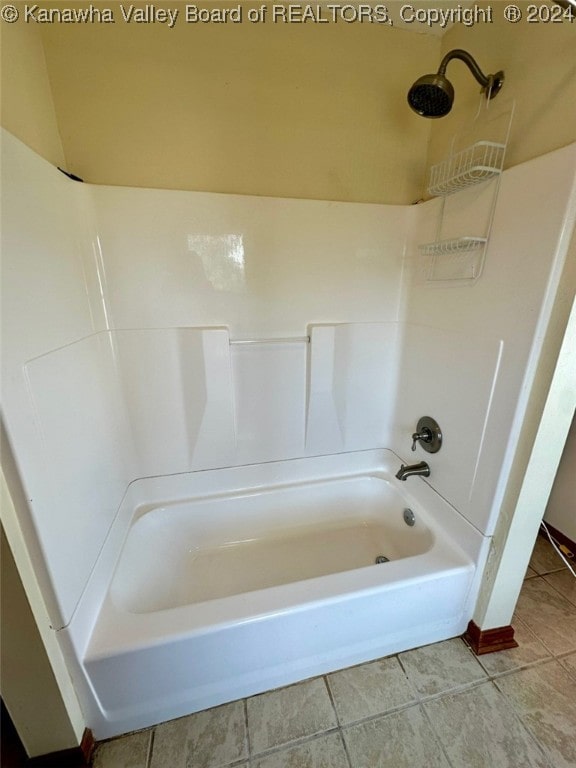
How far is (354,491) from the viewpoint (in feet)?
5.77

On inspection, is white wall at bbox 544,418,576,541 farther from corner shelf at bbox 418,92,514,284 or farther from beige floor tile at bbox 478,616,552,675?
corner shelf at bbox 418,92,514,284

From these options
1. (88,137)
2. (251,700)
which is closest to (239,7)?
(88,137)

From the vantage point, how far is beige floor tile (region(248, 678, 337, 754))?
101 centimetres

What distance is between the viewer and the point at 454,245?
119 centimetres

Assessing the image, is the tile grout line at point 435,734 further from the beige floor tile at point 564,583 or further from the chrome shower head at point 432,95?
the chrome shower head at point 432,95

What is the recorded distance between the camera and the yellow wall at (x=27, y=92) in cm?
93

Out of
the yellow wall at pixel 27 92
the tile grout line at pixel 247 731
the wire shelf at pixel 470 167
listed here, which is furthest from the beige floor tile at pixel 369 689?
the yellow wall at pixel 27 92

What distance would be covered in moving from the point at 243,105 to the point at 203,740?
7.52 feet

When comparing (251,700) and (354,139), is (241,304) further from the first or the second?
(251,700)

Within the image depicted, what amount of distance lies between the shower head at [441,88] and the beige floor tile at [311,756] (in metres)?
2.08

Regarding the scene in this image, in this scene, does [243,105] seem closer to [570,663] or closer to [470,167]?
[470,167]

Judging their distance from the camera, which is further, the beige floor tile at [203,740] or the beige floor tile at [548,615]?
the beige floor tile at [548,615]

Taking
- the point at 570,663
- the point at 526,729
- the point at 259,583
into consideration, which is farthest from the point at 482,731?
the point at 259,583

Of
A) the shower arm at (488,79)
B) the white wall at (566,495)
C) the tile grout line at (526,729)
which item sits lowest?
the tile grout line at (526,729)
